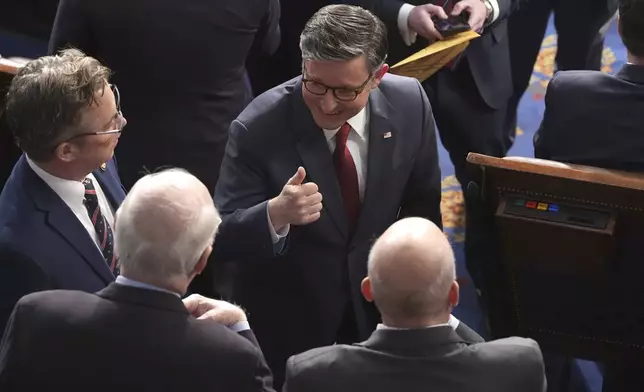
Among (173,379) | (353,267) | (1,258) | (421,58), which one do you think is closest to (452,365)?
(173,379)

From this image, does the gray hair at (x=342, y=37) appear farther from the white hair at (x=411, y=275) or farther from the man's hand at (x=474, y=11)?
the man's hand at (x=474, y=11)

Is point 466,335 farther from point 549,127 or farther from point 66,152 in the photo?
point 66,152

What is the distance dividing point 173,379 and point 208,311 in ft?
0.80

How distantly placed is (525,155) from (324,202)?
7.31 ft

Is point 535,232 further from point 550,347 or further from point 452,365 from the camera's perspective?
point 452,365

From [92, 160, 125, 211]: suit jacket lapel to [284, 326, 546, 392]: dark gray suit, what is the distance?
2.83ft

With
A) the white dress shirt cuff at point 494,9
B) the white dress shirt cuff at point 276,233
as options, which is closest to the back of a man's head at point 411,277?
the white dress shirt cuff at point 276,233

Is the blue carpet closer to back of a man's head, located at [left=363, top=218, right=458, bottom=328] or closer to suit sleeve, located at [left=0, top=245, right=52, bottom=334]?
back of a man's head, located at [left=363, top=218, right=458, bottom=328]

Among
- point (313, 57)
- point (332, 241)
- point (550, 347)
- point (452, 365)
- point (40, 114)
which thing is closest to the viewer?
point (452, 365)

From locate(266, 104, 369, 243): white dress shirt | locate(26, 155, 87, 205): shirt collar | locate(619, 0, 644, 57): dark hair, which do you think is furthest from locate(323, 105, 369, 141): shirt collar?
locate(619, 0, 644, 57): dark hair

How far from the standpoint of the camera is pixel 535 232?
263cm

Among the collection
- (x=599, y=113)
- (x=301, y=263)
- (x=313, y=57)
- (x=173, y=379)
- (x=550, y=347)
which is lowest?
(x=550, y=347)

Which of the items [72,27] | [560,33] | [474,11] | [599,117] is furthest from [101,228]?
[560,33]

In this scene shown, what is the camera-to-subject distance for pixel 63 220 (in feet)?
7.39
